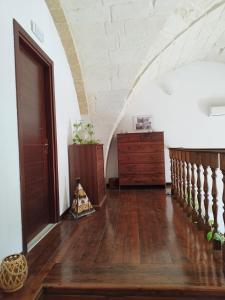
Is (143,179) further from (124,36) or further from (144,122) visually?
(124,36)

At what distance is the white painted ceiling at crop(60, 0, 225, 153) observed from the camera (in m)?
2.44

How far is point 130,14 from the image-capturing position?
2.49 meters

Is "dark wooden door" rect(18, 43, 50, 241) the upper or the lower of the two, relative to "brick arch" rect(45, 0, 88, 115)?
lower

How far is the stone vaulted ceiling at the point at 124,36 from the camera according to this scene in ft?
8.00

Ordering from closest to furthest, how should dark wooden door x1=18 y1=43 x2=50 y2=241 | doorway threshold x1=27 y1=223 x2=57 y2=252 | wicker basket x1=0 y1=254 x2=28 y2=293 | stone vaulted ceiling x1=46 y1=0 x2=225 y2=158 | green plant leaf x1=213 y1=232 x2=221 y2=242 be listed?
wicker basket x1=0 y1=254 x2=28 y2=293
green plant leaf x1=213 y1=232 x2=221 y2=242
doorway threshold x1=27 y1=223 x2=57 y2=252
dark wooden door x1=18 y1=43 x2=50 y2=241
stone vaulted ceiling x1=46 y1=0 x2=225 y2=158

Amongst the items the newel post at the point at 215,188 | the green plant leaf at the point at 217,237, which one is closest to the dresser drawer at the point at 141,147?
the newel post at the point at 215,188

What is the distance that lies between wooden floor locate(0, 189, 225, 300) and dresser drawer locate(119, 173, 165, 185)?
6.38 feet

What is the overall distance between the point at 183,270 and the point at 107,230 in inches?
39.0

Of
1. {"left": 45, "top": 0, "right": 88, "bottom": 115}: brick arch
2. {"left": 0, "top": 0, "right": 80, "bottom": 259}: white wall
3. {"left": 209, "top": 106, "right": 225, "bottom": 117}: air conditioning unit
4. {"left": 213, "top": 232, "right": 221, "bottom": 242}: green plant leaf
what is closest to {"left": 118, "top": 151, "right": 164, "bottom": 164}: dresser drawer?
{"left": 45, "top": 0, "right": 88, "bottom": 115}: brick arch

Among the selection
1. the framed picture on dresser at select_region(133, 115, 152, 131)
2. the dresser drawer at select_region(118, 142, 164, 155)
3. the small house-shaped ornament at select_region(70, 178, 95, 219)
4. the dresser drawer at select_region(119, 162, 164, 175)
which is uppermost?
the framed picture on dresser at select_region(133, 115, 152, 131)

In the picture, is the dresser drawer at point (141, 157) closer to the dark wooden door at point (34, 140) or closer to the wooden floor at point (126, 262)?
the wooden floor at point (126, 262)

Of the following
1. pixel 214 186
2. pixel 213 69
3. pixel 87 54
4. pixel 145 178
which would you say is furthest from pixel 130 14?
pixel 213 69

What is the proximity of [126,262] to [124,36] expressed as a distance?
2563 mm

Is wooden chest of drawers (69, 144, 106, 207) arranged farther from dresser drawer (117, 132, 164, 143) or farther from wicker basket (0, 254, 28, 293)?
wicker basket (0, 254, 28, 293)
